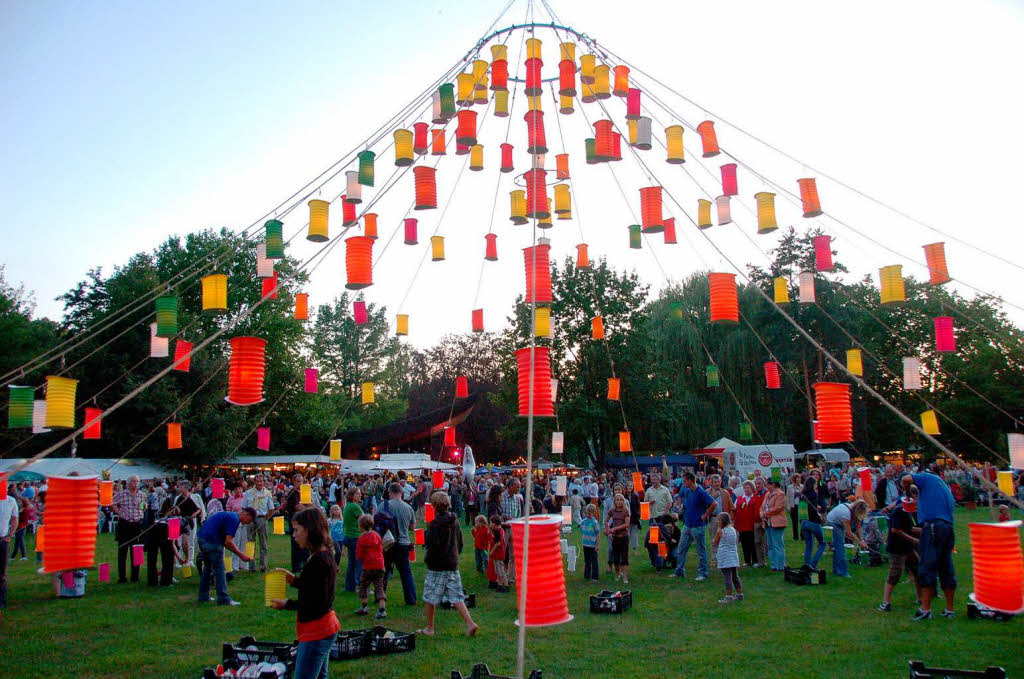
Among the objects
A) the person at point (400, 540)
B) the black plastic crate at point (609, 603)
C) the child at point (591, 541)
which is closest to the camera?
the black plastic crate at point (609, 603)

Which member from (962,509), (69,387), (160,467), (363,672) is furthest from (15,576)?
(962,509)

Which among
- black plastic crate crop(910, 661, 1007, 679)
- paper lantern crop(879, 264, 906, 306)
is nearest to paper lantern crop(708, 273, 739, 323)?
paper lantern crop(879, 264, 906, 306)

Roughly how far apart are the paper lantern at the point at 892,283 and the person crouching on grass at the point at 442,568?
584 cm

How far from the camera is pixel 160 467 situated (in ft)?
104

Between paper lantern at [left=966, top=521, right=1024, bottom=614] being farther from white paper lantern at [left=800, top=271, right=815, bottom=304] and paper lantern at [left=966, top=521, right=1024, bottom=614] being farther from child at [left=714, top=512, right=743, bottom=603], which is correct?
white paper lantern at [left=800, top=271, right=815, bottom=304]

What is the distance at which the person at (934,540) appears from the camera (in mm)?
8102

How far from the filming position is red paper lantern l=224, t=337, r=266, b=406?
271 inches

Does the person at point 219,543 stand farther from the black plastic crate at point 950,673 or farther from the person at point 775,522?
the person at point 775,522

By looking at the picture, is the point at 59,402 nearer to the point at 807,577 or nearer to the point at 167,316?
the point at 167,316

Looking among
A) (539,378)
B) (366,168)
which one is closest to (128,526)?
(366,168)

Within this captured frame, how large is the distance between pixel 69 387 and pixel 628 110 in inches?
258

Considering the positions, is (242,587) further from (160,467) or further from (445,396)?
(445,396)

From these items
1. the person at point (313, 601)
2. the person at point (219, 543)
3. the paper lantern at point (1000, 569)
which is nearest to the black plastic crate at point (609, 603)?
the person at point (219, 543)

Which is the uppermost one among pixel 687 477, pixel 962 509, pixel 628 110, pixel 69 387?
pixel 628 110
